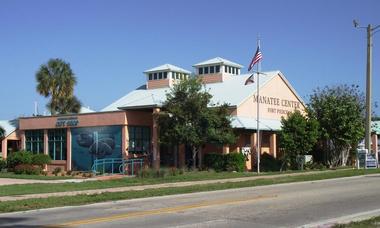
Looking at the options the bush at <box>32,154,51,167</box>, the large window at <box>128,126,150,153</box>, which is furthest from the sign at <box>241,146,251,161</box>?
the bush at <box>32,154,51,167</box>

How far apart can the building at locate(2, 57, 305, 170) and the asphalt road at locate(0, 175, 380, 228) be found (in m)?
18.3

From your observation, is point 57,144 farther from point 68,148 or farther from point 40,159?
point 40,159

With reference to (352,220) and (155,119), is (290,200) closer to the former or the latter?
(352,220)

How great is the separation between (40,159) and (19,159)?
60.7 inches

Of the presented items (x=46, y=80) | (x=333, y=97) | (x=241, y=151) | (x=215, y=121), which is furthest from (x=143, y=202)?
(x=46, y=80)

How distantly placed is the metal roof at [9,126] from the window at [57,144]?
604 cm

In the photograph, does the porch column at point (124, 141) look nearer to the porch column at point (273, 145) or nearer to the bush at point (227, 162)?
the bush at point (227, 162)

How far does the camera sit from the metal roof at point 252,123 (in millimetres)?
37188

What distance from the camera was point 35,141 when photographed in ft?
150

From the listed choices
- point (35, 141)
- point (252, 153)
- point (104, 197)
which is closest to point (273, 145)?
point (252, 153)

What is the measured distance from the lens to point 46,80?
55281mm

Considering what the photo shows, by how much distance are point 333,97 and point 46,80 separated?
28.9 metres

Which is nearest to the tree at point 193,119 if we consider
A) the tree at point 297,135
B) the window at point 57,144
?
the tree at point 297,135

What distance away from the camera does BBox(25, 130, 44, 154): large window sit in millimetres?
45094
